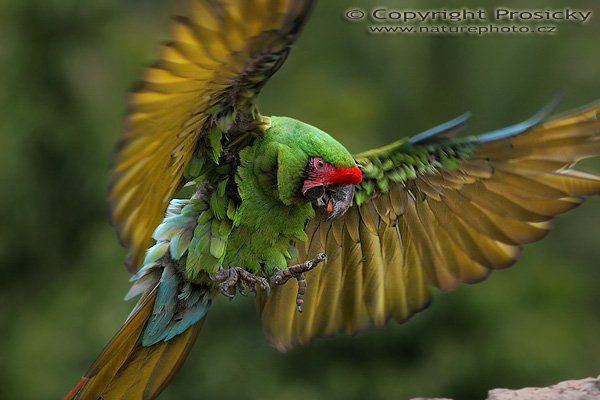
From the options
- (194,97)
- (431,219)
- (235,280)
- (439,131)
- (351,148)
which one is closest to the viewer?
(194,97)

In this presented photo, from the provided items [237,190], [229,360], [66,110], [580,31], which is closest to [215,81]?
[237,190]

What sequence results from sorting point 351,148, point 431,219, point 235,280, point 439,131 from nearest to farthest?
point 235,280 < point 439,131 < point 431,219 < point 351,148

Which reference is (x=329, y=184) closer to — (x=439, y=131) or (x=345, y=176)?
(x=345, y=176)

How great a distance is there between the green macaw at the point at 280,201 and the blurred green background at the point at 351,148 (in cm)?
152

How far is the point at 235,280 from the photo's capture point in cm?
240

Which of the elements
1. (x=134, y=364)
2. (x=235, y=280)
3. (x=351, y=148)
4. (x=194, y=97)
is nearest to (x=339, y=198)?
(x=235, y=280)

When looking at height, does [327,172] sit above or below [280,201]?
above

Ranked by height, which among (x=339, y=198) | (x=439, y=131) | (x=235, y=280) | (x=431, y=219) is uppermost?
(x=439, y=131)

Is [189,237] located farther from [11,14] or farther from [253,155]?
[11,14]

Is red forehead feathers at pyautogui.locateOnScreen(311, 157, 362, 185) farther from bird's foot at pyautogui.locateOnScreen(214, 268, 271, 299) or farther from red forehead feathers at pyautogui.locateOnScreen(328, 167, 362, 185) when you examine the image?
bird's foot at pyautogui.locateOnScreen(214, 268, 271, 299)

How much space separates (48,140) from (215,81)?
2836 mm

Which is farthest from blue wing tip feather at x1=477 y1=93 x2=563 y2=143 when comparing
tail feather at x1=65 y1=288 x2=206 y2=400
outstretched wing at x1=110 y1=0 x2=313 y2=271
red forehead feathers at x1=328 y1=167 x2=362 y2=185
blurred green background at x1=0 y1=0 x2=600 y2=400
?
blurred green background at x1=0 y1=0 x2=600 y2=400

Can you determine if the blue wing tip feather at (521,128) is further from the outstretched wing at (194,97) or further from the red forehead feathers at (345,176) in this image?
the outstretched wing at (194,97)

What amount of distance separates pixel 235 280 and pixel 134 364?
44cm
